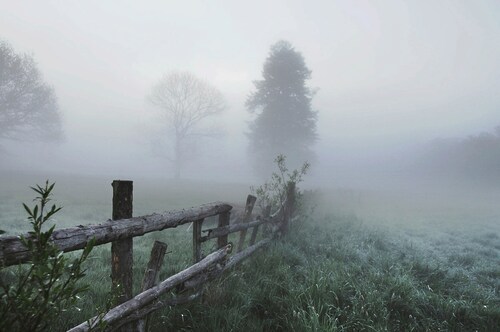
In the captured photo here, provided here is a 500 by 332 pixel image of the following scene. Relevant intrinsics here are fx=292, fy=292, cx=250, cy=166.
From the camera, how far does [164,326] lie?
10.8 ft

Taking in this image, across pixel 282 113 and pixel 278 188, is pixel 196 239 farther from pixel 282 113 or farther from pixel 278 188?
pixel 282 113

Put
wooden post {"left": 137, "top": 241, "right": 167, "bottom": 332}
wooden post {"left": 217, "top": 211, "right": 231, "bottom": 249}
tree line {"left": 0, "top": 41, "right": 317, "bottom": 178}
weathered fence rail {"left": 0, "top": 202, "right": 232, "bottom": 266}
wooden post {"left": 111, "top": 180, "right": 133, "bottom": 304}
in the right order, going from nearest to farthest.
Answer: weathered fence rail {"left": 0, "top": 202, "right": 232, "bottom": 266} < wooden post {"left": 111, "top": 180, "right": 133, "bottom": 304} < wooden post {"left": 137, "top": 241, "right": 167, "bottom": 332} < wooden post {"left": 217, "top": 211, "right": 231, "bottom": 249} < tree line {"left": 0, "top": 41, "right": 317, "bottom": 178}

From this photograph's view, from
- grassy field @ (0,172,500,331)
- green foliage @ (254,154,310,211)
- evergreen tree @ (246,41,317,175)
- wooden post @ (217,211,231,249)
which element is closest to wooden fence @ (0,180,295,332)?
grassy field @ (0,172,500,331)

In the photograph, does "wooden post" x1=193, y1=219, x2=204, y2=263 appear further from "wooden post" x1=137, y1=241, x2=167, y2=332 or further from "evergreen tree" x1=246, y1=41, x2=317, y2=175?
"evergreen tree" x1=246, y1=41, x2=317, y2=175

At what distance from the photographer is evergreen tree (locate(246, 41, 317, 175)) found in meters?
29.7

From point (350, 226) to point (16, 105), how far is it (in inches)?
1114

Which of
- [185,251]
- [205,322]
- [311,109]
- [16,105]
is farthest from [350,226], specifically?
[16,105]

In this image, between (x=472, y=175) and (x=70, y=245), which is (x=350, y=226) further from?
(x=472, y=175)

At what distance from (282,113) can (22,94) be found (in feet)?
76.2

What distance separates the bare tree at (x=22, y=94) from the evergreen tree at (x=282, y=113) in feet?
63.4

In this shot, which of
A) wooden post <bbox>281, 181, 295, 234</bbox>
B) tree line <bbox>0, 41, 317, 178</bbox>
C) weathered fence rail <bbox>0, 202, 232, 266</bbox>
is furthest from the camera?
tree line <bbox>0, 41, 317, 178</bbox>

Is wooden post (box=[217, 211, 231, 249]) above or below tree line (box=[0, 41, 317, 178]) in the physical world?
below

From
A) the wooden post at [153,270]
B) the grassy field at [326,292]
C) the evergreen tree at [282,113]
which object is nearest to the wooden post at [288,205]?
the grassy field at [326,292]

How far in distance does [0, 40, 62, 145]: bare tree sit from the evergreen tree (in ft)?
63.4
